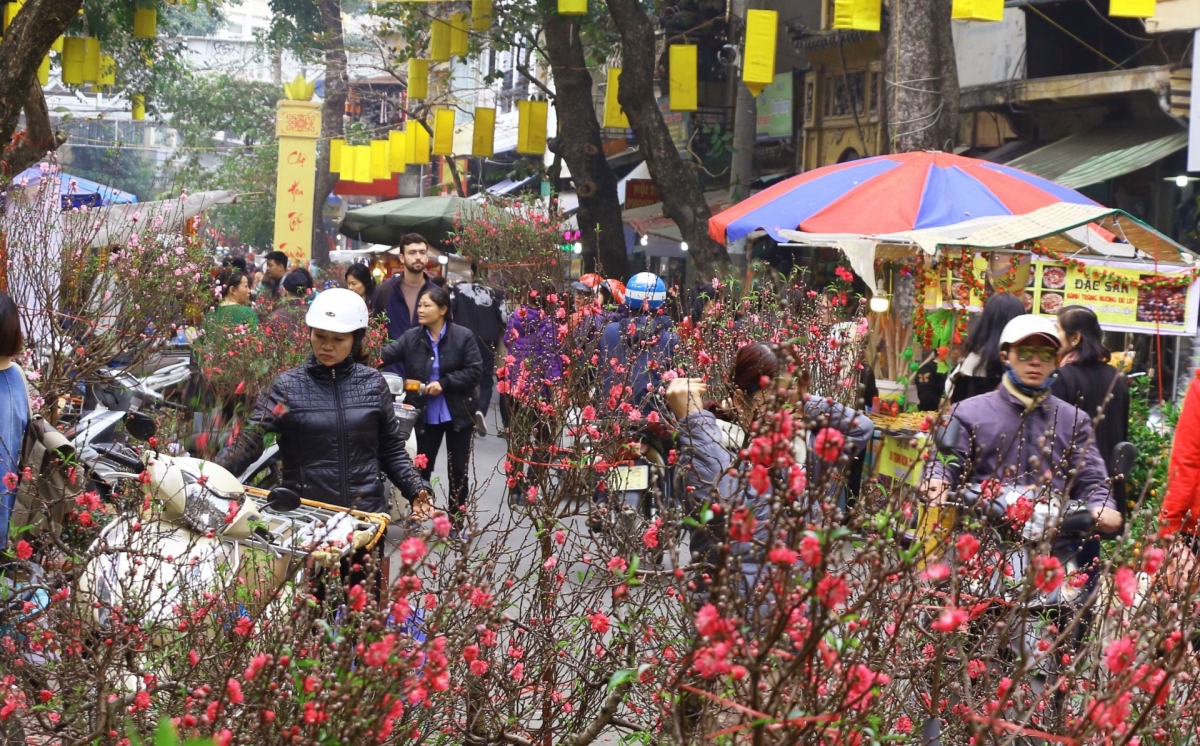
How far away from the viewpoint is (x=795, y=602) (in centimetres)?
239

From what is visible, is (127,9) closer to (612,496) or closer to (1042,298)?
(1042,298)

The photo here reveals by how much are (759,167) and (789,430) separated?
20.7 metres

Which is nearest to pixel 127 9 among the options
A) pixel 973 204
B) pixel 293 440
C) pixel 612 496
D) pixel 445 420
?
pixel 445 420

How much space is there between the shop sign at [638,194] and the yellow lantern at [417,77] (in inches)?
161

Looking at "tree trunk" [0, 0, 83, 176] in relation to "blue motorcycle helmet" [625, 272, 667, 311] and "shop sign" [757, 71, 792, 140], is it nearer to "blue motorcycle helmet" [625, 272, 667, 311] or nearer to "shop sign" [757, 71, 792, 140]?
"blue motorcycle helmet" [625, 272, 667, 311]

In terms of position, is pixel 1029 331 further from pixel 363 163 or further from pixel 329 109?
pixel 329 109

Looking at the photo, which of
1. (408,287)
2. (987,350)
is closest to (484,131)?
(408,287)

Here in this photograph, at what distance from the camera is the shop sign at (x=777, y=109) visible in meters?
21.1

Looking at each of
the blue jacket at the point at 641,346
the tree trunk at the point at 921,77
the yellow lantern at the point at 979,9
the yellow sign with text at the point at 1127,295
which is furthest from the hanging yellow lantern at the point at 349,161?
the yellow sign with text at the point at 1127,295

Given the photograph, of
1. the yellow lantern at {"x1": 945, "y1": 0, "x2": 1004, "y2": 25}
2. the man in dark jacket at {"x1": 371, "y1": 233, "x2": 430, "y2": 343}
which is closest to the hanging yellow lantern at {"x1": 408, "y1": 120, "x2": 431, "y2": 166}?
the man in dark jacket at {"x1": 371, "y1": 233, "x2": 430, "y2": 343}

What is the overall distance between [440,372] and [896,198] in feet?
10.6

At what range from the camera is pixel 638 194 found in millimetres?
23344

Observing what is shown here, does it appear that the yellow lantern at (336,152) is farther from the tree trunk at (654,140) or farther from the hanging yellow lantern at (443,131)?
the tree trunk at (654,140)

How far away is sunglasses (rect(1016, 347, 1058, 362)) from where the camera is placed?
5207 mm
